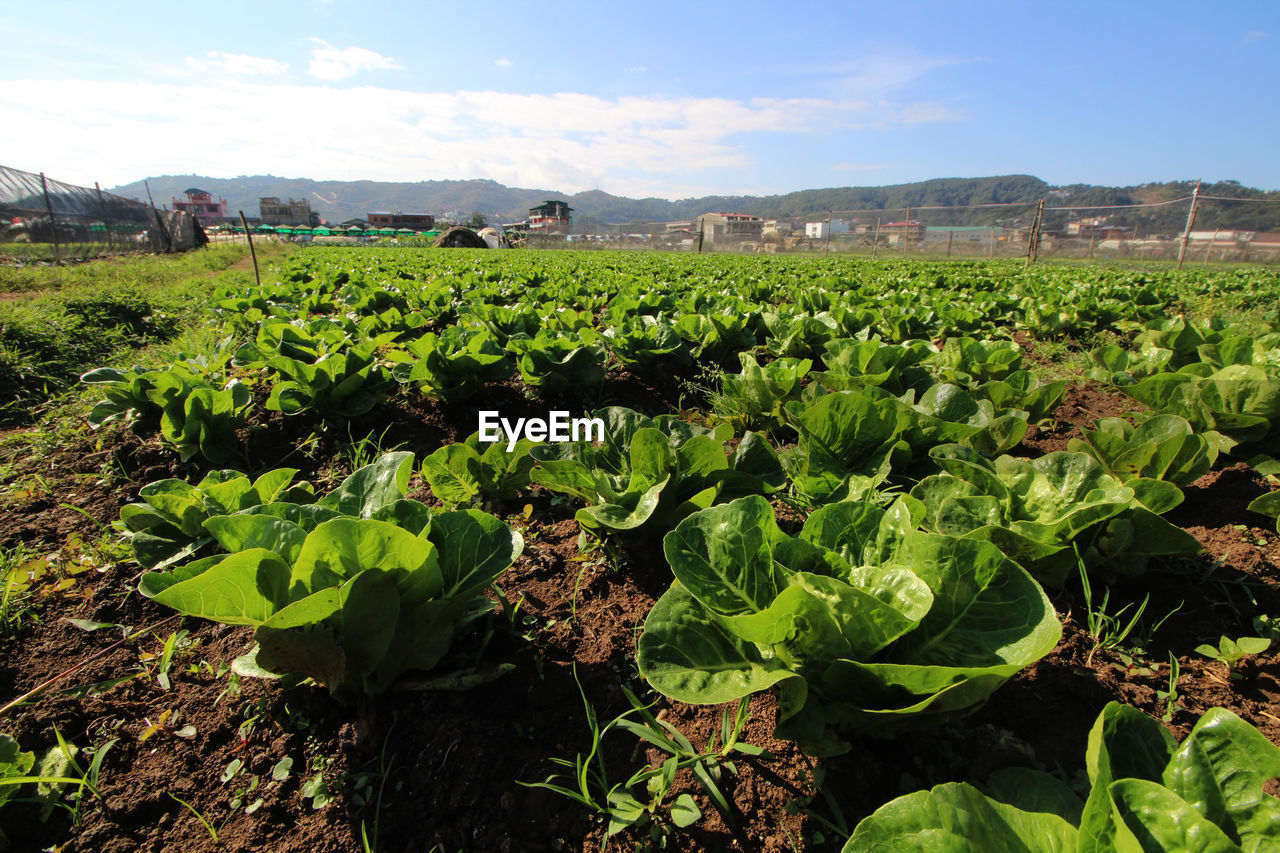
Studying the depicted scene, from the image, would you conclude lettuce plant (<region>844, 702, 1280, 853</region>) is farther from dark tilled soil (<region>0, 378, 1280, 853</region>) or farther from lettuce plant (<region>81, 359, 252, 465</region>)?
lettuce plant (<region>81, 359, 252, 465</region>)

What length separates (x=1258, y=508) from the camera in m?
2.14

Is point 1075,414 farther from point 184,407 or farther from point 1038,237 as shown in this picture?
point 1038,237

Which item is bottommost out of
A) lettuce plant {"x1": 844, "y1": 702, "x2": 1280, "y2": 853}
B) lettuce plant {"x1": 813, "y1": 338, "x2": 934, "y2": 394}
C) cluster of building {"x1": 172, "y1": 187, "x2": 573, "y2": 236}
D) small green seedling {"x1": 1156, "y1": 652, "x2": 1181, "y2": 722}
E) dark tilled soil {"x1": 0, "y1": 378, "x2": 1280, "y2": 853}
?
dark tilled soil {"x1": 0, "y1": 378, "x2": 1280, "y2": 853}

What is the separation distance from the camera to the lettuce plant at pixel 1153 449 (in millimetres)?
2225

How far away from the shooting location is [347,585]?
1324 millimetres

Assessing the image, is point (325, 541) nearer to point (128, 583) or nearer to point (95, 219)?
point (128, 583)

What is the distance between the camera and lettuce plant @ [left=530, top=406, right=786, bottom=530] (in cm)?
202

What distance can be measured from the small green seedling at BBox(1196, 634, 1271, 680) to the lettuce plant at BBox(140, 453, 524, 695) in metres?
2.13

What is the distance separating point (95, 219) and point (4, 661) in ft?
97.9

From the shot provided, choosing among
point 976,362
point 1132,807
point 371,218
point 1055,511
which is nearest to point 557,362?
point 976,362

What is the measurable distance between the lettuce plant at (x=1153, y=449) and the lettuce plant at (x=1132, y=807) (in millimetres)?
1656

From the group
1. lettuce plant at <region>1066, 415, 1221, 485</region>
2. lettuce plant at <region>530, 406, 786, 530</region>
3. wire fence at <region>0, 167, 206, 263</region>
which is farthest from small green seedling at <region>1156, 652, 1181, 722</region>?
wire fence at <region>0, 167, 206, 263</region>

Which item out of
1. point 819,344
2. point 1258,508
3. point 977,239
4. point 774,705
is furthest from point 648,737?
point 977,239

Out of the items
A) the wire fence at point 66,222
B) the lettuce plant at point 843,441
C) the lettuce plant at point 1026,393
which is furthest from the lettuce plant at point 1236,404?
the wire fence at point 66,222
